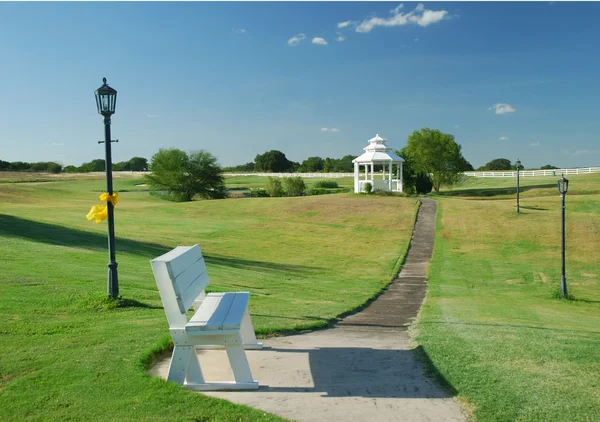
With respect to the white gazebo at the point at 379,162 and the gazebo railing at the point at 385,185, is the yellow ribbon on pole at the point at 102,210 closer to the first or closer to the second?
the white gazebo at the point at 379,162

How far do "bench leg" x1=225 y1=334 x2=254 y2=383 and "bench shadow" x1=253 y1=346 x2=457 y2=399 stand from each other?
7.9 inches

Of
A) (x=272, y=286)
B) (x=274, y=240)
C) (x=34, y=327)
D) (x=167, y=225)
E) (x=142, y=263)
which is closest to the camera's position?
(x=34, y=327)

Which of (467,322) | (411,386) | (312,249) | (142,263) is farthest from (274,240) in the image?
(411,386)

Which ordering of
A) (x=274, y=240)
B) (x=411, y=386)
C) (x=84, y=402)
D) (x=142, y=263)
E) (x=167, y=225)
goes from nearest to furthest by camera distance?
(x=84, y=402)
(x=411, y=386)
(x=142, y=263)
(x=274, y=240)
(x=167, y=225)

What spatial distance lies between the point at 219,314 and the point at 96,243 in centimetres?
1434

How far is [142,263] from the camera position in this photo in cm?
1516

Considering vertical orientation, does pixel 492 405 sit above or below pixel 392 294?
above

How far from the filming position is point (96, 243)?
1862 centimetres

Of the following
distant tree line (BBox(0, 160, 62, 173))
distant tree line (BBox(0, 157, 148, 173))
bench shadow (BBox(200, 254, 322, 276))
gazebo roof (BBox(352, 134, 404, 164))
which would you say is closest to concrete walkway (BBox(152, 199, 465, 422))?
bench shadow (BBox(200, 254, 322, 276))

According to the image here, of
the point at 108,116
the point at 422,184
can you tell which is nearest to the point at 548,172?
the point at 422,184

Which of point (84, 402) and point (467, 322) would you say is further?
point (467, 322)

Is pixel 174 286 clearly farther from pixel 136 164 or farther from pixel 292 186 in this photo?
pixel 136 164

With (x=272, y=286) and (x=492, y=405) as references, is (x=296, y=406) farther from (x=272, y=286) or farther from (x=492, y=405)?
(x=272, y=286)

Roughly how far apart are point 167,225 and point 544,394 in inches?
1079
